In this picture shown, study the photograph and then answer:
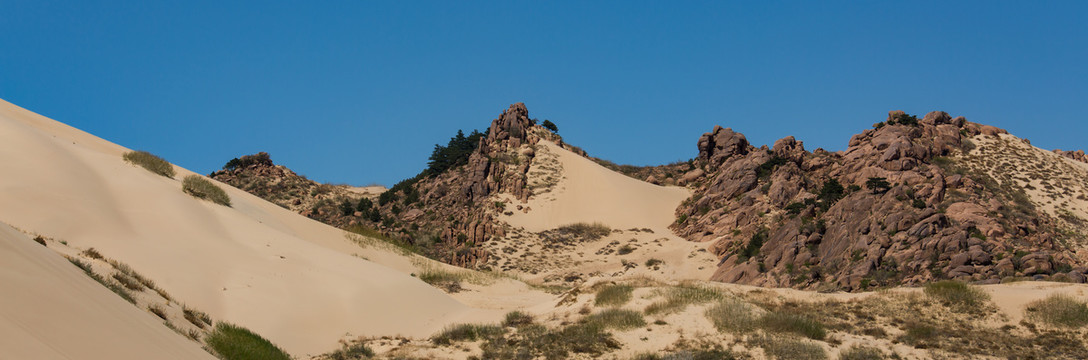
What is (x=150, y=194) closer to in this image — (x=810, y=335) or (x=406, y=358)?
(x=406, y=358)

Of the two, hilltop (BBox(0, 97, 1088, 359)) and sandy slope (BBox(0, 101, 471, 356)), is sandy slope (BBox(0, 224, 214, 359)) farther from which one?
sandy slope (BBox(0, 101, 471, 356))

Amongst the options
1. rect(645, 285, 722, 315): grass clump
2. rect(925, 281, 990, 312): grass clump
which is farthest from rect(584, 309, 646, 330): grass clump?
rect(925, 281, 990, 312): grass clump

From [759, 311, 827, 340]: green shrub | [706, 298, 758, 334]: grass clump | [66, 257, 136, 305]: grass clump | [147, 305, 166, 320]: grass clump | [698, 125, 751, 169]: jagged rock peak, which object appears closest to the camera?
[66, 257, 136, 305]: grass clump

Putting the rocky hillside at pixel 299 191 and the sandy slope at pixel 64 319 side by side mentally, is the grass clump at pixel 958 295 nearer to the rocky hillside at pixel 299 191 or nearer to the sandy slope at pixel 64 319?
the sandy slope at pixel 64 319

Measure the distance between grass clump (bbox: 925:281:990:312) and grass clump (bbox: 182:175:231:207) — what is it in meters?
23.4

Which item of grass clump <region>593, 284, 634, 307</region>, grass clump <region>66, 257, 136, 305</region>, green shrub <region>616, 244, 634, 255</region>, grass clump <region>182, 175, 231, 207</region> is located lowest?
grass clump <region>66, 257, 136, 305</region>

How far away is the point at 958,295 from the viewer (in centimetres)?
1917

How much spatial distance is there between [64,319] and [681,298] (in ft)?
46.0

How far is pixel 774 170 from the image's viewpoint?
49.1 metres

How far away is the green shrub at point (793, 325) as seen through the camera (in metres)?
16.3

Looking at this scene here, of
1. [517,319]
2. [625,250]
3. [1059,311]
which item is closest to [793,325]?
[1059,311]

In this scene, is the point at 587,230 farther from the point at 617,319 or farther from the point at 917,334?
the point at 917,334

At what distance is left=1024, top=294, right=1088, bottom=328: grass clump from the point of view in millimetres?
17000

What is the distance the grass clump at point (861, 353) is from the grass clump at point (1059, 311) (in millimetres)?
5100
